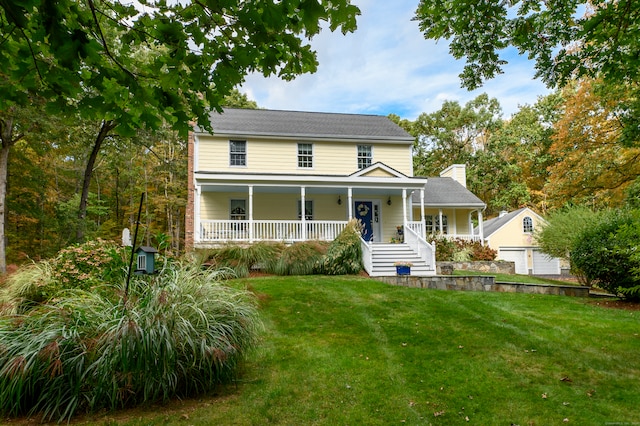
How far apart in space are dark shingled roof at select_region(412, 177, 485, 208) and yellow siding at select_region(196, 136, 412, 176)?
7.13ft

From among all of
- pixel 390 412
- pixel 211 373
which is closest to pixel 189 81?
pixel 211 373

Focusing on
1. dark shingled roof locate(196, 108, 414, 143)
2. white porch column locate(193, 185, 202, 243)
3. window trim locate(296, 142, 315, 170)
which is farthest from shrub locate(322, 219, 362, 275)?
dark shingled roof locate(196, 108, 414, 143)

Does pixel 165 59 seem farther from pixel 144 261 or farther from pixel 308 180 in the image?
pixel 308 180

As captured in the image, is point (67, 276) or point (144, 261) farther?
point (67, 276)

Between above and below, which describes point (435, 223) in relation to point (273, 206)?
below

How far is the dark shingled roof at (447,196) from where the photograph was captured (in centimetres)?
1991

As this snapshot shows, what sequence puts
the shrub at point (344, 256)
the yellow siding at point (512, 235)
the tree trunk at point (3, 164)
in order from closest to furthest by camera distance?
the shrub at point (344, 256), the tree trunk at point (3, 164), the yellow siding at point (512, 235)

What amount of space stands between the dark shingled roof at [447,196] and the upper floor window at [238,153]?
9.17m

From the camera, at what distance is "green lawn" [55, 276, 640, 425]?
387cm

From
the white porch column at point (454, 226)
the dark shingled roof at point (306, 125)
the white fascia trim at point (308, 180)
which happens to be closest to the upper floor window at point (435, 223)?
the white porch column at point (454, 226)

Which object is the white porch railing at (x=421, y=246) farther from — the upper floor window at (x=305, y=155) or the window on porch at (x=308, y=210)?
the upper floor window at (x=305, y=155)

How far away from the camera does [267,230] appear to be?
52.6 feet

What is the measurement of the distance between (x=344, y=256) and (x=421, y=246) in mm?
3281

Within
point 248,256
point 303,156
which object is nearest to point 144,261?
point 248,256
